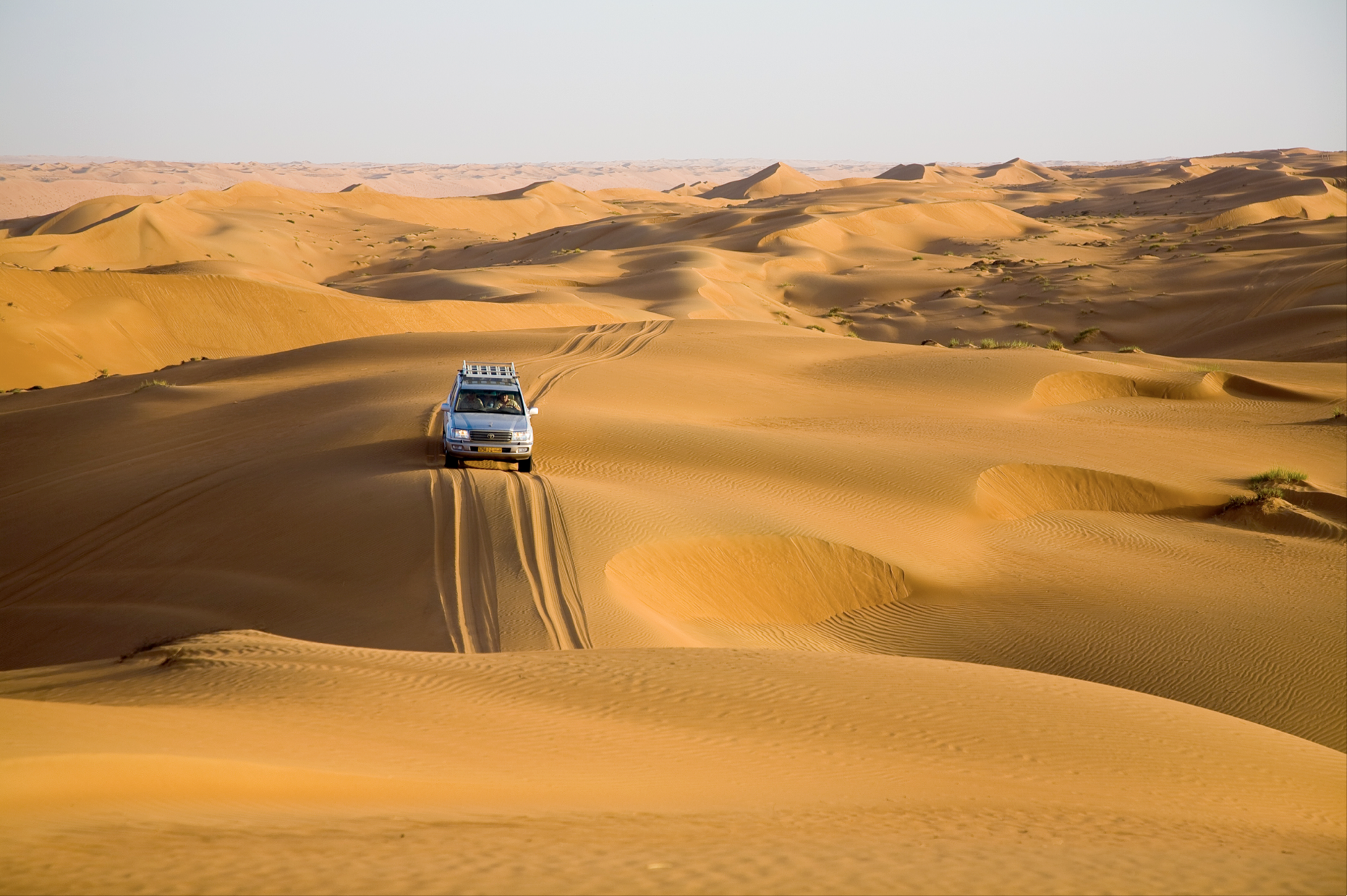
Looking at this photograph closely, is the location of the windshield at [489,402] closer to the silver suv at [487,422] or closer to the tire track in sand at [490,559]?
the silver suv at [487,422]

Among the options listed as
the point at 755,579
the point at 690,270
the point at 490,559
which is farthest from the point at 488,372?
the point at 690,270

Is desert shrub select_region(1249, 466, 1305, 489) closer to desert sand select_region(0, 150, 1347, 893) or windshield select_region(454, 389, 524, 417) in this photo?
desert sand select_region(0, 150, 1347, 893)

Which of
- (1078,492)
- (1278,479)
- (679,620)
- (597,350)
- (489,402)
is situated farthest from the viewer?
(597,350)

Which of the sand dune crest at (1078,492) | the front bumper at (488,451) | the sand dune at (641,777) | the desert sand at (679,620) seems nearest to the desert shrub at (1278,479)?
the desert sand at (679,620)

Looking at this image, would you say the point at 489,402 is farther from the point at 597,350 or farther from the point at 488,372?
the point at 597,350

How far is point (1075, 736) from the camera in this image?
8.07m

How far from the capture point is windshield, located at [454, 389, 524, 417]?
14414 mm

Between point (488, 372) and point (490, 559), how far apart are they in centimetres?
434

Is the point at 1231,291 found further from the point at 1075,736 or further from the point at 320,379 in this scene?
the point at 1075,736

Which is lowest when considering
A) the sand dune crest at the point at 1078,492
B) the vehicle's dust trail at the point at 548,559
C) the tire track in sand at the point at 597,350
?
the sand dune crest at the point at 1078,492

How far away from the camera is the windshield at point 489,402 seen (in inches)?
567

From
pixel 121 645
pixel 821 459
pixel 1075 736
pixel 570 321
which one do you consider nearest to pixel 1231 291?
pixel 570 321

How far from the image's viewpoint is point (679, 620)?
1220 cm

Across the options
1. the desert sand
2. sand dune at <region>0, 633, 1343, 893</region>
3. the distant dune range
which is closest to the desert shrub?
the desert sand
